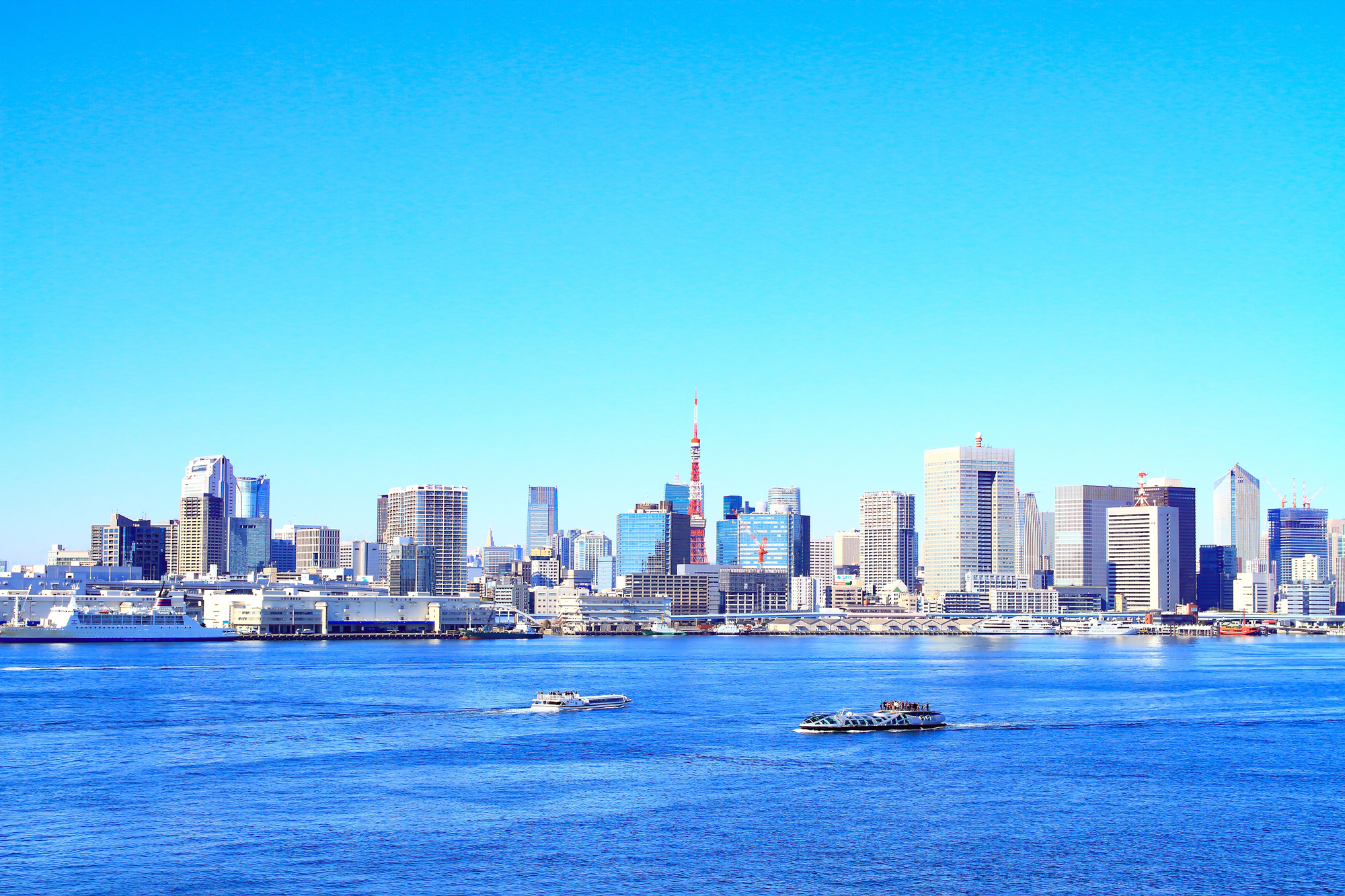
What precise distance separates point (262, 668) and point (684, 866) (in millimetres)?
84607

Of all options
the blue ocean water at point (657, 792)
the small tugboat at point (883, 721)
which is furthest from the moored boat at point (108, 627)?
the small tugboat at point (883, 721)

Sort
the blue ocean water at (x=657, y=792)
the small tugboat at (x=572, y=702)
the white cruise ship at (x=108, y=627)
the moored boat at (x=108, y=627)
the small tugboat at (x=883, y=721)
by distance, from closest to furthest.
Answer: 1. the blue ocean water at (x=657, y=792)
2. the small tugboat at (x=883, y=721)
3. the small tugboat at (x=572, y=702)
4. the moored boat at (x=108, y=627)
5. the white cruise ship at (x=108, y=627)

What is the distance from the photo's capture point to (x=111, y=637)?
17525cm

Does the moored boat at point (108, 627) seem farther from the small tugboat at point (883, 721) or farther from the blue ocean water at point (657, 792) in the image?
the small tugboat at point (883, 721)

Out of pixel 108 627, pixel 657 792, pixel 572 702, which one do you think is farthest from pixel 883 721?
pixel 108 627

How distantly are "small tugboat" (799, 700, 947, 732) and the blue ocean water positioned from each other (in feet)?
4.85

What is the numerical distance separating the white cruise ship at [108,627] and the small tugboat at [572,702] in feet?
366

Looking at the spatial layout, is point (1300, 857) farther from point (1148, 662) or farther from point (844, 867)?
point (1148, 662)

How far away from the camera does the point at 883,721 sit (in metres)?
71.2

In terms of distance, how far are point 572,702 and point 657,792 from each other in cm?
3022

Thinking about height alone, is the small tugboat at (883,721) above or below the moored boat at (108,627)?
above

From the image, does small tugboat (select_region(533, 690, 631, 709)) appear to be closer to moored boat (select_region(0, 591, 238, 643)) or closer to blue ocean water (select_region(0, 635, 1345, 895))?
blue ocean water (select_region(0, 635, 1345, 895))

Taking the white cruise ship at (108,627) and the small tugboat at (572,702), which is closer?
the small tugboat at (572,702)

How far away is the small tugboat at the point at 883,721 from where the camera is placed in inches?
2736
